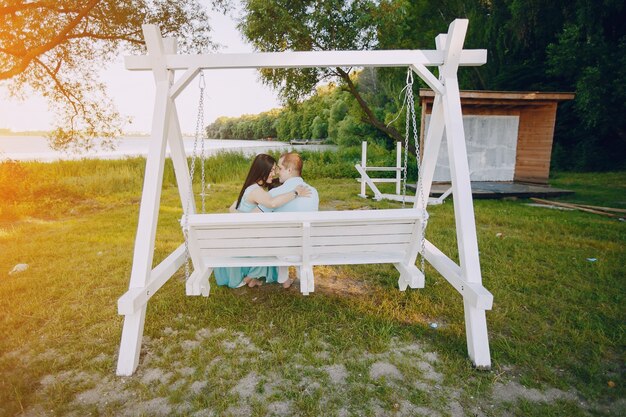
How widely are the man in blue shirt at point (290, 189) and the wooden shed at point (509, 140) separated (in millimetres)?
9270

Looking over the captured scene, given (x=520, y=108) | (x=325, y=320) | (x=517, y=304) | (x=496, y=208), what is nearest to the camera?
(x=325, y=320)

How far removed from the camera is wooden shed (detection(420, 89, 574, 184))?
40.1 ft

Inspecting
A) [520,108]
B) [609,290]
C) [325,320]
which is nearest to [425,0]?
[520,108]

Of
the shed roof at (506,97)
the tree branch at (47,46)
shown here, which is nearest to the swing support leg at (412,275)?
the shed roof at (506,97)

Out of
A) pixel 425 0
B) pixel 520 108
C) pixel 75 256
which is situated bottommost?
pixel 75 256

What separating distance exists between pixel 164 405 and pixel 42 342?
157 centimetres

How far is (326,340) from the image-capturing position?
10.8 feet

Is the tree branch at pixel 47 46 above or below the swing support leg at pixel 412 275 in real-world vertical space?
above

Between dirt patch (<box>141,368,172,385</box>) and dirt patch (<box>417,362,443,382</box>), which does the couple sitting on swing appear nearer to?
dirt patch (<box>141,368,172,385</box>)

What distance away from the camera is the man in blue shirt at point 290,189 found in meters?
3.78

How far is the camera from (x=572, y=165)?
18406mm

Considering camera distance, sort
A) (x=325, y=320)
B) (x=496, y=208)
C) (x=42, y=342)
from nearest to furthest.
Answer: (x=42, y=342)
(x=325, y=320)
(x=496, y=208)

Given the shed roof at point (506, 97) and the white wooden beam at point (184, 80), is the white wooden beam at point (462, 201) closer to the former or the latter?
the white wooden beam at point (184, 80)

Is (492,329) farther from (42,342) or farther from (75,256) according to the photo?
(75,256)
